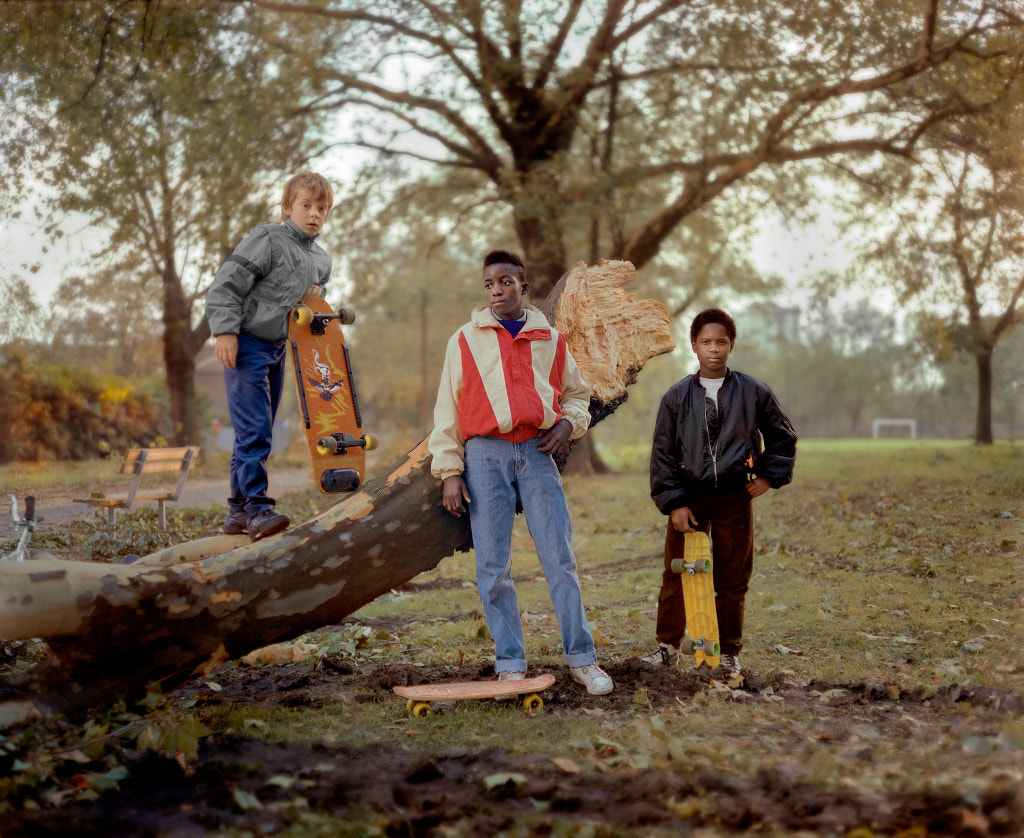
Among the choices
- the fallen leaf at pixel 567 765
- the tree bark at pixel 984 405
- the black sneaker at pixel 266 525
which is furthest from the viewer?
the tree bark at pixel 984 405

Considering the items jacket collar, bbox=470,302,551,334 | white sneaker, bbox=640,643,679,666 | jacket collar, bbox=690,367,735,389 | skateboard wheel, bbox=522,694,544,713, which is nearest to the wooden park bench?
jacket collar, bbox=470,302,551,334

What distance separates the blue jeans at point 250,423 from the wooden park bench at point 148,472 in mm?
2254

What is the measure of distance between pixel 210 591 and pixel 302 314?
1.55 metres

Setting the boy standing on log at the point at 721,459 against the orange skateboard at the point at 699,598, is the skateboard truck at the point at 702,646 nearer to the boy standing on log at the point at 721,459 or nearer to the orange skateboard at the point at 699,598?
the orange skateboard at the point at 699,598

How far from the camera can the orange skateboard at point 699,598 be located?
4.40 meters

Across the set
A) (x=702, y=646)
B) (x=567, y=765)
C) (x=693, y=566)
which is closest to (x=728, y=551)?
(x=693, y=566)

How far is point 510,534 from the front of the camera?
164 inches

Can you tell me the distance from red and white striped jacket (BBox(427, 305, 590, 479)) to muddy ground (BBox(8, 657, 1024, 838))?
1.38m

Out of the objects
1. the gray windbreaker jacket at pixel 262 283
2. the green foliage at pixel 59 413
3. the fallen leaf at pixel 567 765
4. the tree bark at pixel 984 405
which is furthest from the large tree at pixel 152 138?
the tree bark at pixel 984 405

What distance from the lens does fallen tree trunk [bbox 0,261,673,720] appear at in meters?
3.54

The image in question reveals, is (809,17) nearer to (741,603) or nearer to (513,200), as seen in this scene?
(513,200)

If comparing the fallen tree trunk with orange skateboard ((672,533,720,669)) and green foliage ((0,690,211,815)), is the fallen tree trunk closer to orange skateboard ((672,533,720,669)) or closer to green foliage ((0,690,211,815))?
green foliage ((0,690,211,815))

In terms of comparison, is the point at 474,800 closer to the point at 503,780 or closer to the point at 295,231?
the point at 503,780

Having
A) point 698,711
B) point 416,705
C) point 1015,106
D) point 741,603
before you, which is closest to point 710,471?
point 741,603
